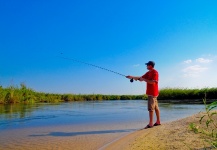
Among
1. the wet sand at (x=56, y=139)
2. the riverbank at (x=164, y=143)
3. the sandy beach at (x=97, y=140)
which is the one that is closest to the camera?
the riverbank at (x=164, y=143)

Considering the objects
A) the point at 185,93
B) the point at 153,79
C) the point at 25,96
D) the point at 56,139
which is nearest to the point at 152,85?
the point at 153,79

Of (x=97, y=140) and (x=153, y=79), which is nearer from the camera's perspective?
(x=97, y=140)

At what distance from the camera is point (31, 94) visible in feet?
86.9

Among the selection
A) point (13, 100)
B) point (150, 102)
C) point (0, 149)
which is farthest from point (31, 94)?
point (0, 149)

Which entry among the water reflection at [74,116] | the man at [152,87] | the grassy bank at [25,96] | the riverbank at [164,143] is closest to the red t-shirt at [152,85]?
the man at [152,87]

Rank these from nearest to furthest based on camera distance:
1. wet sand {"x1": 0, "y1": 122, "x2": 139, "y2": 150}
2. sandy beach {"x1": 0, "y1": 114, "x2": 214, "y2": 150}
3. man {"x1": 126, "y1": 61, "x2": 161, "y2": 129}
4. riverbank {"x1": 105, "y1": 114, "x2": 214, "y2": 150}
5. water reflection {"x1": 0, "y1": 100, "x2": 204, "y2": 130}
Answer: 1. riverbank {"x1": 105, "y1": 114, "x2": 214, "y2": 150}
2. sandy beach {"x1": 0, "y1": 114, "x2": 214, "y2": 150}
3. wet sand {"x1": 0, "y1": 122, "x2": 139, "y2": 150}
4. man {"x1": 126, "y1": 61, "x2": 161, "y2": 129}
5. water reflection {"x1": 0, "y1": 100, "x2": 204, "y2": 130}

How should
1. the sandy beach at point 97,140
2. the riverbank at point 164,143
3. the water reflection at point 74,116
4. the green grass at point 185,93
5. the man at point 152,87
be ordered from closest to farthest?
the riverbank at point 164,143 < the sandy beach at point 97,140 < the man at point 152,87 < the water reflection at point 74,116 < the green grass at point 185,93

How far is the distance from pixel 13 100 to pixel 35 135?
17629 millimetres

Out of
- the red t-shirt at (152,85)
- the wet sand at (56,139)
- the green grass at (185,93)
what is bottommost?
the wet sand at (56,139)

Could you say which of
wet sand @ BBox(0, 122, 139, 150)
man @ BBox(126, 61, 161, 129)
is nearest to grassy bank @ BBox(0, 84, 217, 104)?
man @ BBox(126, 61, 161, 129)

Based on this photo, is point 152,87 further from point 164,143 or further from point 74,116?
point 74,116

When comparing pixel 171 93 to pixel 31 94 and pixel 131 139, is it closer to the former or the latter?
pixel 31 94

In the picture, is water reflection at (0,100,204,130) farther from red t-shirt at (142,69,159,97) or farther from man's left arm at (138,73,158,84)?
man's left arm at (138,73,158,84)

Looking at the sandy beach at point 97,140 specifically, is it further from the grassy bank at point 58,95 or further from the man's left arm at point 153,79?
the grassy bank at point 58,95
